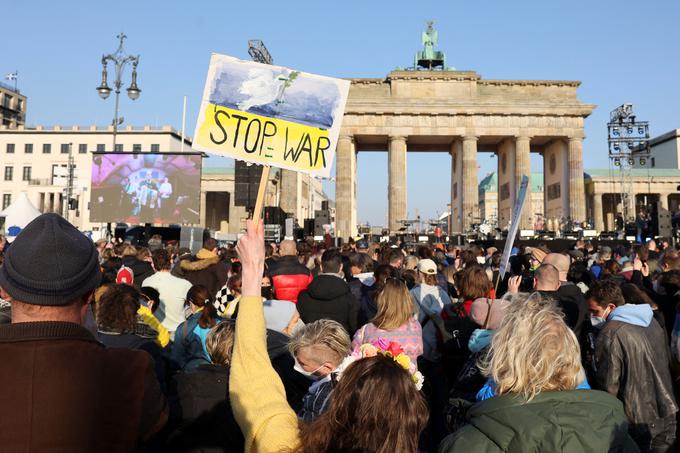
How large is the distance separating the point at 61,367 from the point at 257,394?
2.25ft

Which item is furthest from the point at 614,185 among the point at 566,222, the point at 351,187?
the point at 351,187

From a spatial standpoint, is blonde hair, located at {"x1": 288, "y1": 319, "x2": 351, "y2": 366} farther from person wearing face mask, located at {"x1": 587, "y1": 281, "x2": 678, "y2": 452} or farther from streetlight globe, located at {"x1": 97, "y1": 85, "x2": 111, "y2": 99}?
streetlight globe, located at {"x1": 97, "y1": 85, "x2": 111, "y2": 99}

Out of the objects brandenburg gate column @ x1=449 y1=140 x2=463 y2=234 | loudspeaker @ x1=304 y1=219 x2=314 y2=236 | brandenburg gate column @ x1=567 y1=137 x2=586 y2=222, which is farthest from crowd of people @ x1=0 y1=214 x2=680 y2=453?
brandenburg gate column @ x1=449 y1=140 x2=463 y2=234

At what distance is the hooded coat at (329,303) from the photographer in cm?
588

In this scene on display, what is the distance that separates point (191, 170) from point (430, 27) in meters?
50.6

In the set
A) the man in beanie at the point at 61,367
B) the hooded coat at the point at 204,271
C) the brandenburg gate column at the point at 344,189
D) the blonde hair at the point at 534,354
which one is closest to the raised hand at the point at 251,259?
the man in beanie at the point at 61,367

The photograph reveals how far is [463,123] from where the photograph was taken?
5347 cm

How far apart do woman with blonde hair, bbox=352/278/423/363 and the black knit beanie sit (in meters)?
2.96

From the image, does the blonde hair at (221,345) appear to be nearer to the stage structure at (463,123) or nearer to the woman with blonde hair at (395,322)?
the woman with blonde hair at (395,322)

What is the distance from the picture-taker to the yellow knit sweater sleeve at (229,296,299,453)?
1.97m

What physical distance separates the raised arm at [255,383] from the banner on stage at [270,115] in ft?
5.28

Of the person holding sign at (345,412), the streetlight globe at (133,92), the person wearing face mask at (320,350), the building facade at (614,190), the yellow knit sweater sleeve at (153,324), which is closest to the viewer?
the person holding sign at (345,412)

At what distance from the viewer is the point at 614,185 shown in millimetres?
70250

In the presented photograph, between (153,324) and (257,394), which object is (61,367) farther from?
(153,324)
